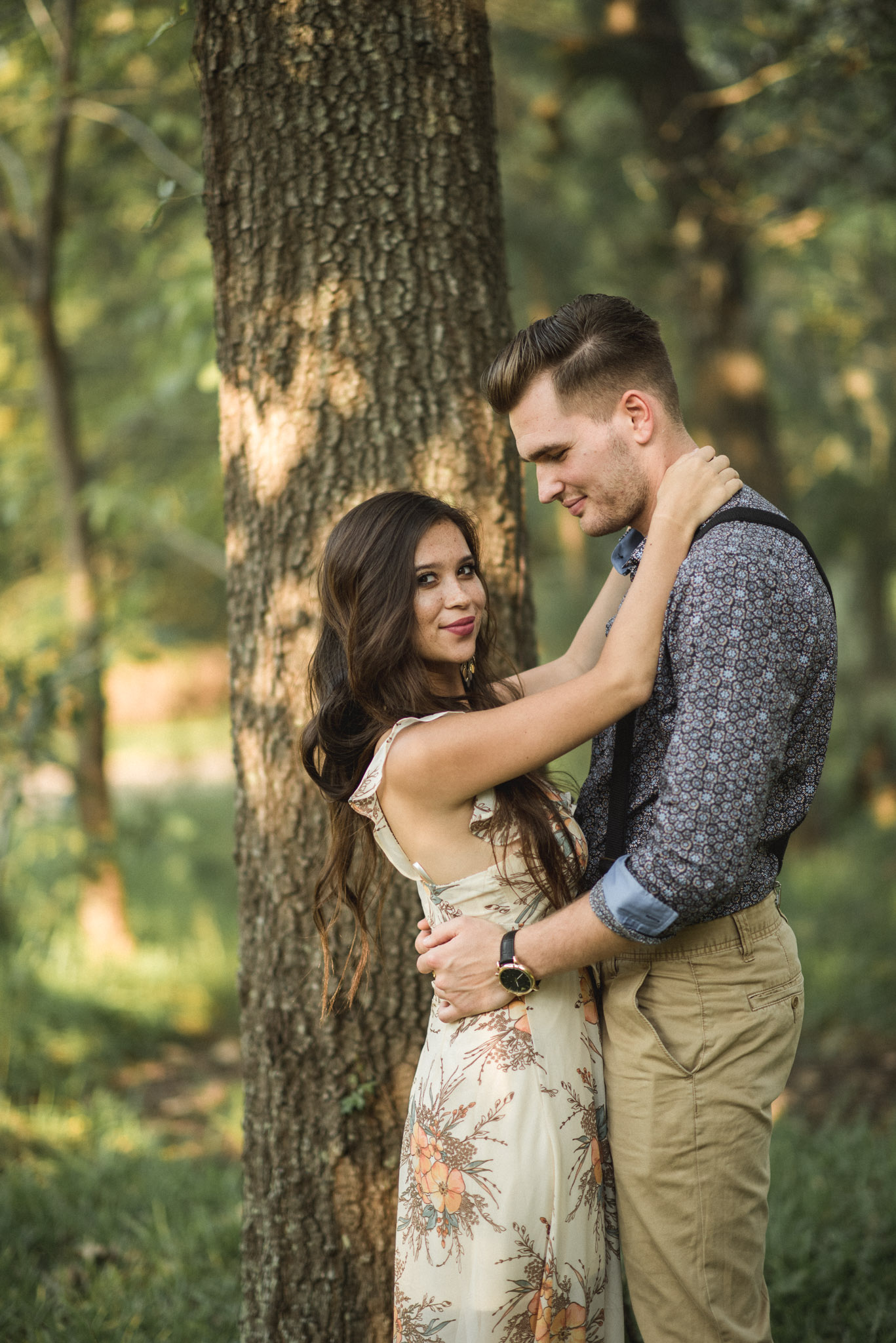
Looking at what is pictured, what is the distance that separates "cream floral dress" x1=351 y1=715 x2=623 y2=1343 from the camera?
6.27ft

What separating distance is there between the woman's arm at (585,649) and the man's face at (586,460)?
36cm

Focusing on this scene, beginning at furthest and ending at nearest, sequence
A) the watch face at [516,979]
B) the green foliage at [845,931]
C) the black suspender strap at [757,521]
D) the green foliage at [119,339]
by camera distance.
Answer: the green foliage at [845,931] < the green foliage at [119,339] < the watch face at [516,979] < the black suspender strap at [757,521]

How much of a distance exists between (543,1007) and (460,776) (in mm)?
489

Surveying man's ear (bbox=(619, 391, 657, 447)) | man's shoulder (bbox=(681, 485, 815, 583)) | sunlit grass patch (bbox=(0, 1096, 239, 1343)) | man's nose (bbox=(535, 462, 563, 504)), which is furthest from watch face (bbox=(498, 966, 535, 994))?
sunlit grass patch (bbox=(0, 1096, 239, 1343))

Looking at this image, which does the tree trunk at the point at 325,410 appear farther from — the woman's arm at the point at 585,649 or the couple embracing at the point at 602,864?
the couple embracing at the point at 602,864

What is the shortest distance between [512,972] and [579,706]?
1.74 feet

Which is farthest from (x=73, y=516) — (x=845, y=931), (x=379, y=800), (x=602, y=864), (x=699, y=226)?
(x=845, y=931)

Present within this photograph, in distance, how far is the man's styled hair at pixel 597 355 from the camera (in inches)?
81.4

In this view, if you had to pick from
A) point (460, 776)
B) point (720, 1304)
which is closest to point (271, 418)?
point (460, 776)

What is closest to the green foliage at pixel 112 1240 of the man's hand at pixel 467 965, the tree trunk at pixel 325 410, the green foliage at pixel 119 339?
the tree trunk at pixel 325 410

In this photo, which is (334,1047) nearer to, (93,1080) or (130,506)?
(93,1080)

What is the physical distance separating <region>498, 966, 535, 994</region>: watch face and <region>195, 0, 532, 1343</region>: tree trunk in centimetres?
71

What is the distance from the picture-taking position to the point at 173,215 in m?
7.45

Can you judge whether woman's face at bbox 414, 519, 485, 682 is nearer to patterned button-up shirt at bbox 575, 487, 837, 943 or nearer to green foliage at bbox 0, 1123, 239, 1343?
patterned button-up shirt at bbox 575, 487, 837, 943
